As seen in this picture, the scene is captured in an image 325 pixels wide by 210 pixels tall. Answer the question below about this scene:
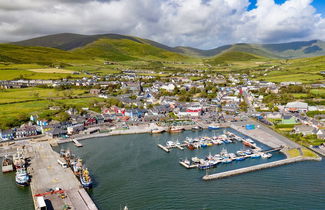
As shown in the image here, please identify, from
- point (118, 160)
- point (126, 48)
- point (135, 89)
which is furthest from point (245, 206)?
point (126, 48)

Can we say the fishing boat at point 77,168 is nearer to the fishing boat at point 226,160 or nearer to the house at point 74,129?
the house at point 74,129

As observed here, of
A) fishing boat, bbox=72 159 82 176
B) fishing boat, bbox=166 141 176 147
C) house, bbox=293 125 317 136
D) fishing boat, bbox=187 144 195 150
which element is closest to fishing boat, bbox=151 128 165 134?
fishing boat, bbox=166 141 176 147

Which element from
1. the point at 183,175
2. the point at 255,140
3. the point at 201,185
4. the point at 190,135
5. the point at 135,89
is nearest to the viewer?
the point at 201,185

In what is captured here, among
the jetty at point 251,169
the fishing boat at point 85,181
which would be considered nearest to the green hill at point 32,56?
the fishing boat at point 85,181

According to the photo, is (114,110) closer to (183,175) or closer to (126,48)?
(183,175)

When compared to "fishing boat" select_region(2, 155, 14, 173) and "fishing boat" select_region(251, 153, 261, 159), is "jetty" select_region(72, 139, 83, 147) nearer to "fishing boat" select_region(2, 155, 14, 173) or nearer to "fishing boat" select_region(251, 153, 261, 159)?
"fishing boat" select_region(2, 155, 14, 173)
